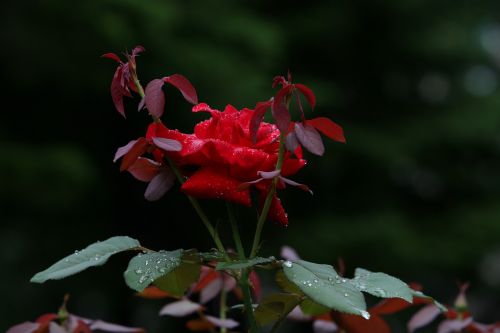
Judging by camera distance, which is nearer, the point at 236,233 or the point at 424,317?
the point at 236,233

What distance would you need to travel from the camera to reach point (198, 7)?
5430 mm

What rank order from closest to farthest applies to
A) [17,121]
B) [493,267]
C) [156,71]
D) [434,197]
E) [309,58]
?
[156,71]
[17,121]
[309,58]
[434,197]
[493,267]

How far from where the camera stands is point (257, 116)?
25.2 inches

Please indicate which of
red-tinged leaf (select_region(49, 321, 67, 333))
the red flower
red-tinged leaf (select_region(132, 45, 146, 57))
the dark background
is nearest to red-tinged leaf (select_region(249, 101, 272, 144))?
A: the red flower

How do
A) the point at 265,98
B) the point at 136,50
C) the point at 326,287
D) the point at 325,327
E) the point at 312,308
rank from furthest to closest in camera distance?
1. the point at 265,98
2. the point at 325,327
3. the point at 312,308
4. the point at 136,50
5. the point at 326,287

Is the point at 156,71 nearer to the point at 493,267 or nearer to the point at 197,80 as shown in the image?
the point at 197,80

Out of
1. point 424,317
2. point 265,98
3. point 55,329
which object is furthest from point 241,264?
point 265,98

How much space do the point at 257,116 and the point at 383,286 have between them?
18 centimetres

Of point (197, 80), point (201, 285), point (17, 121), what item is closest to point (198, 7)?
point (197, 80)

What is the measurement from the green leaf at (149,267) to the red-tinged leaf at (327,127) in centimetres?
16

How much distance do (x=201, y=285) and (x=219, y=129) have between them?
1.26ft

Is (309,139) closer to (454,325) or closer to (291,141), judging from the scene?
(291,141)

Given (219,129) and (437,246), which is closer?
(219,129)

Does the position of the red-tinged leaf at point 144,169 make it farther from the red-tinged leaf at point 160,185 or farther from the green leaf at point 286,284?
the green leaf at point 286,284
